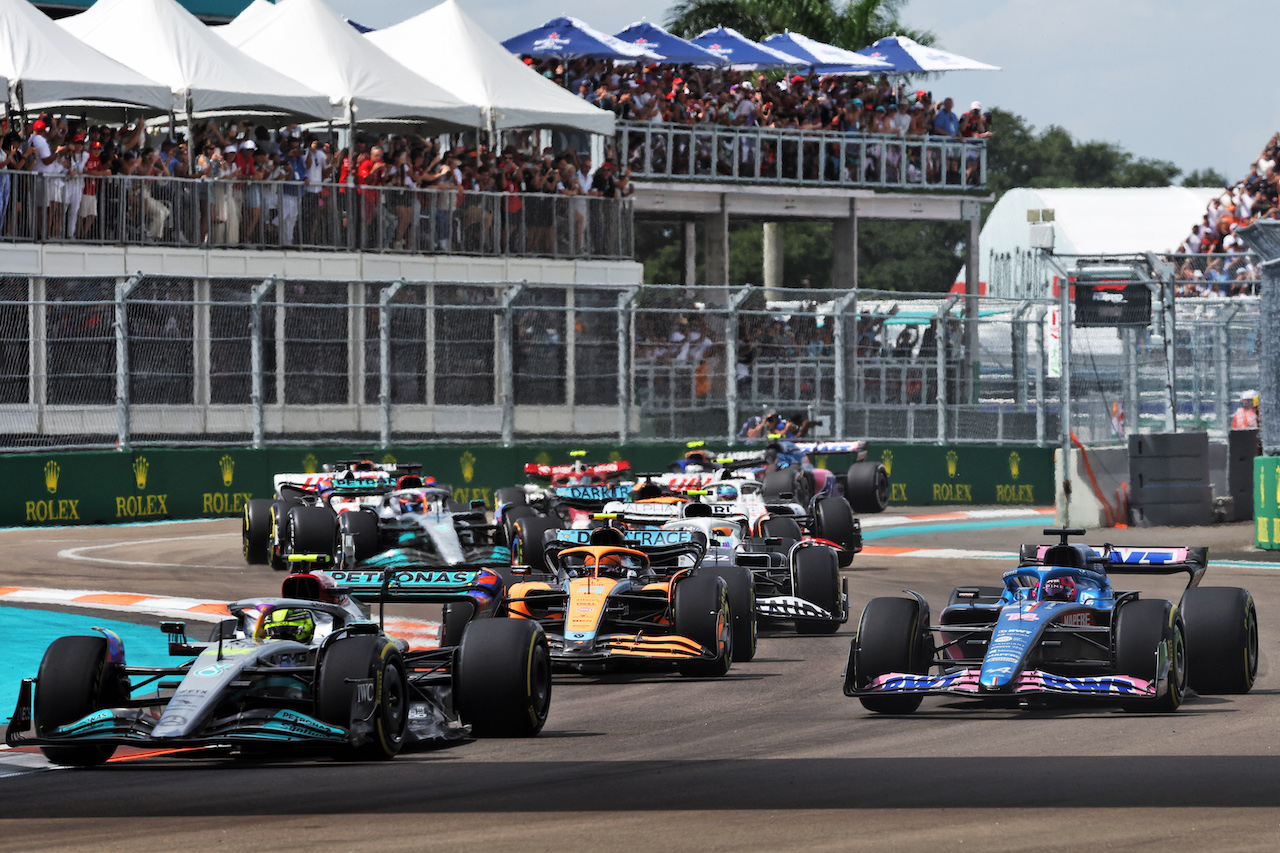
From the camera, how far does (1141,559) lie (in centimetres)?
1159

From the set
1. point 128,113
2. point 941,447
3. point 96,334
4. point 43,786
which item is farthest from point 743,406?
point 43,786

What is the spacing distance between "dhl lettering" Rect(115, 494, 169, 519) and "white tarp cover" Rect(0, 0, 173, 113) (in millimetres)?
6208

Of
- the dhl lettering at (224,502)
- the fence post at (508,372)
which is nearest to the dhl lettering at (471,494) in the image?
the fence post at (508,372)

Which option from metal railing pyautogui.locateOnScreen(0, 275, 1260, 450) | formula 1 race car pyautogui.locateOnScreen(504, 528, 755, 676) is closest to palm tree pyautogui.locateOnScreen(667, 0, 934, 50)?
metal railing pyautogui.locateOnScreen(0, 275, 1260, 450)

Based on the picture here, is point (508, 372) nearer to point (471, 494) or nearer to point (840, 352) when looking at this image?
point (471, 494)

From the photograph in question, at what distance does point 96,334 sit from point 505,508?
319 inches

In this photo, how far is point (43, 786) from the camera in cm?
828

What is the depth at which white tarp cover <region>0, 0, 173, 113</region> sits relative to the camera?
88.0 feet

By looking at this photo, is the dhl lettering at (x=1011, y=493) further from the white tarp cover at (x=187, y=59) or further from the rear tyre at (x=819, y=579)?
the rear tyre at (x=819, y=579)

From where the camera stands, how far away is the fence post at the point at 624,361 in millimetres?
26953

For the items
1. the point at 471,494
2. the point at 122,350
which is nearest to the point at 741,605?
the point at 122,350

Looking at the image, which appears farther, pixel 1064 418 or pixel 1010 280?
pixel 1010 280

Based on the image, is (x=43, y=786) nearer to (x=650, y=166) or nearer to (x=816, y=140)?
(x=650, y=166)

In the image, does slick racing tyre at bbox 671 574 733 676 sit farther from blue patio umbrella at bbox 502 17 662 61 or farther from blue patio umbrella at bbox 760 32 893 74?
blue patio umbrella at bbox 760 32 893 74
